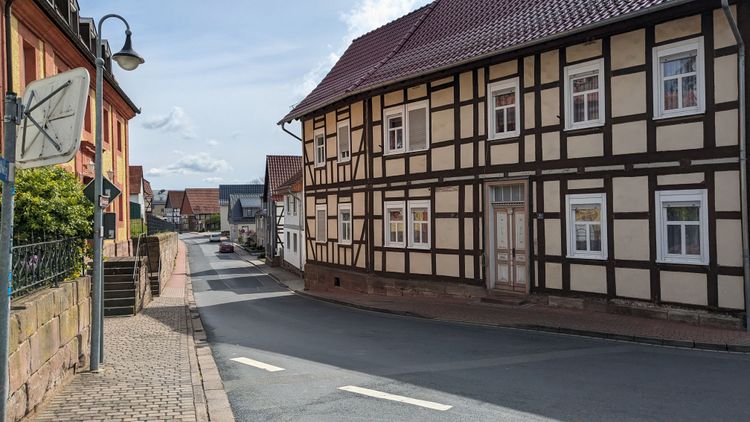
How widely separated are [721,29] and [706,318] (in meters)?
5.32

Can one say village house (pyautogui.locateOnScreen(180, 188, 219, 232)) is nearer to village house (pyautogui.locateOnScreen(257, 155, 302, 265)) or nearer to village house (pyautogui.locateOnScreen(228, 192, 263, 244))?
village house (pyautogui.locateOnScreen(228, 192, 263, 244))

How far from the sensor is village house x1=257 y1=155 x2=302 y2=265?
142 ft

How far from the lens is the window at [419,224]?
1812 centimetres

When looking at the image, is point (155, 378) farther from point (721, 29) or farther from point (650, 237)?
point (721, 29)

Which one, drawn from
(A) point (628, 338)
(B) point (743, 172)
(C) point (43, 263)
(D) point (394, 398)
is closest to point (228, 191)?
(A) point (628, 338)

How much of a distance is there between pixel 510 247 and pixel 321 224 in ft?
35.2

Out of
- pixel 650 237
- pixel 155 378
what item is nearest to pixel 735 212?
pixel 650 237

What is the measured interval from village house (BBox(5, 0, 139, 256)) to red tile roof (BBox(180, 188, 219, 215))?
9054 cm

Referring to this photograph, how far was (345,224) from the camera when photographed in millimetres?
22750

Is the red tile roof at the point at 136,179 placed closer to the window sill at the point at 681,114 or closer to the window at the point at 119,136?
the window at the point at 119,136

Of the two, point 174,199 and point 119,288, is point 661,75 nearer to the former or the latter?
point 119,288

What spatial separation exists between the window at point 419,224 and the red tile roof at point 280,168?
27130mm

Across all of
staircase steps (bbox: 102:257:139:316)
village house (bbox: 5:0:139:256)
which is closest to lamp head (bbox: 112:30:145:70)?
village house (bbox: 5:0:139:256)

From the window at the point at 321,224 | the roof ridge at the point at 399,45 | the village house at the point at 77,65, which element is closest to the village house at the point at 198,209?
the village house at the point at 77,65
